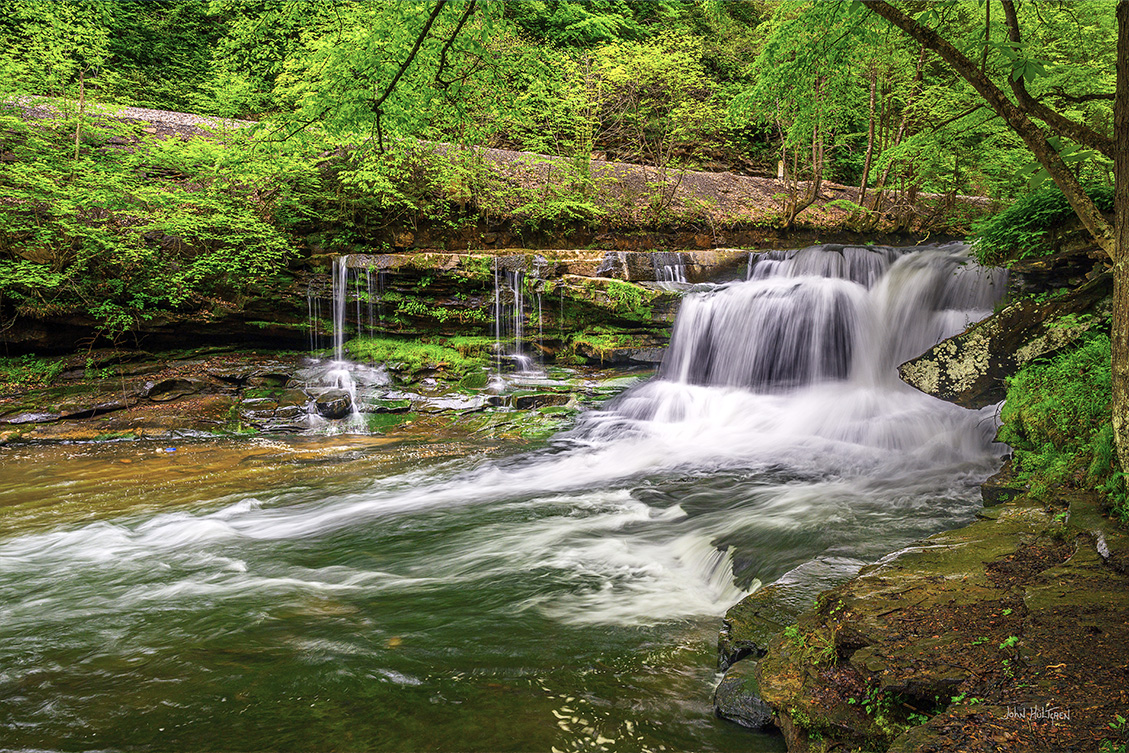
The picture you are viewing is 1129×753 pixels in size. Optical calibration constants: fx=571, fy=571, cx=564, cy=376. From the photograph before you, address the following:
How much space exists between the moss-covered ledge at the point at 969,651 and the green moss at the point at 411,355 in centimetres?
923

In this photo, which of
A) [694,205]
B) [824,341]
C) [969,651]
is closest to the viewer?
[969,651]

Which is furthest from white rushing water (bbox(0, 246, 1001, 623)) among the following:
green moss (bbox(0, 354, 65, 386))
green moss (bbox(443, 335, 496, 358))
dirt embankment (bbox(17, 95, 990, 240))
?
green moss (bbox(0, 354, 65, 386))

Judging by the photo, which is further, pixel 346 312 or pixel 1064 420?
pixel 346 312

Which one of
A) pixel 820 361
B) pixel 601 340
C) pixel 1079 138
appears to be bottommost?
pixel 820 361

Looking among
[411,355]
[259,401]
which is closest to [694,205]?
[411,355]

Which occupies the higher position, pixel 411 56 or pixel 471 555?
pixel 411 56

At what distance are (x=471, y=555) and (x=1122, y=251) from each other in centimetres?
464

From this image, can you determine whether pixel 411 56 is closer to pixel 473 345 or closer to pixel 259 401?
pixel 259 401

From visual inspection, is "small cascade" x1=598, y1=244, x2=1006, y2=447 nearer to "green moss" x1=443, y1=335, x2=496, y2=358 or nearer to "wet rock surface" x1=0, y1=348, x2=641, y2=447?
"wet rock surface" x1=0, y1=348, x2=641, y2=447

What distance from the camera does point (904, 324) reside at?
30.4ft

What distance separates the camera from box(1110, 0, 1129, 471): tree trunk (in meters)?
2.63

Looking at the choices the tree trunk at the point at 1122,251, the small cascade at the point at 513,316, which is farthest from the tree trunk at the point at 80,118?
the tree trunk at the point at 1122,251

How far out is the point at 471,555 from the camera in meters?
4.98

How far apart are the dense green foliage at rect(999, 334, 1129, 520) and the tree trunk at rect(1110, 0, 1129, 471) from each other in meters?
0.75
